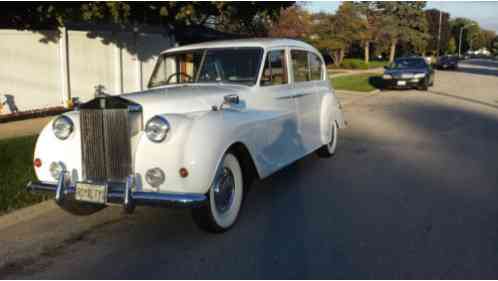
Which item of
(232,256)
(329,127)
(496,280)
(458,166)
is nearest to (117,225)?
(232,256)

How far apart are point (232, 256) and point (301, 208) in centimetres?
153

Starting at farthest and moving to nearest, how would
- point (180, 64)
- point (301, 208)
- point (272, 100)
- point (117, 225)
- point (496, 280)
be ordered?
point (180, 64), point (272, 100), point (301, 208), point (117, 225), point (496, 280)

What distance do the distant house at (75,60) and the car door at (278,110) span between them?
8.14m

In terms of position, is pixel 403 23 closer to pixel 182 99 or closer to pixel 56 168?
pixel 182 99

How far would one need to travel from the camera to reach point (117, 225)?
5031 millimetres

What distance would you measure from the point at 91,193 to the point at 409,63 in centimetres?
2152

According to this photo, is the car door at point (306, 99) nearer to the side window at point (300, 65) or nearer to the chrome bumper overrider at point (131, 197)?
the side window at point (300, 65)

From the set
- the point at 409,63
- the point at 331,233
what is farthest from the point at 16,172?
the point at 409,63

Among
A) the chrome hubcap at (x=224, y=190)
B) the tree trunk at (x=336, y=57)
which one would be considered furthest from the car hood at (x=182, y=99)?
the tree trunk at (x=336, y=57)

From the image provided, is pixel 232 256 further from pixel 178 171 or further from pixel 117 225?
pixel 117 225

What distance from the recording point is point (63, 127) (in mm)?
4691

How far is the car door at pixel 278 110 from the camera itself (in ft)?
18.4

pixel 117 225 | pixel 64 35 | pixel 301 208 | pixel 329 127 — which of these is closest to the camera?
pixel 117 225

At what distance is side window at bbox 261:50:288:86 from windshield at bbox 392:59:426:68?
18.4m
